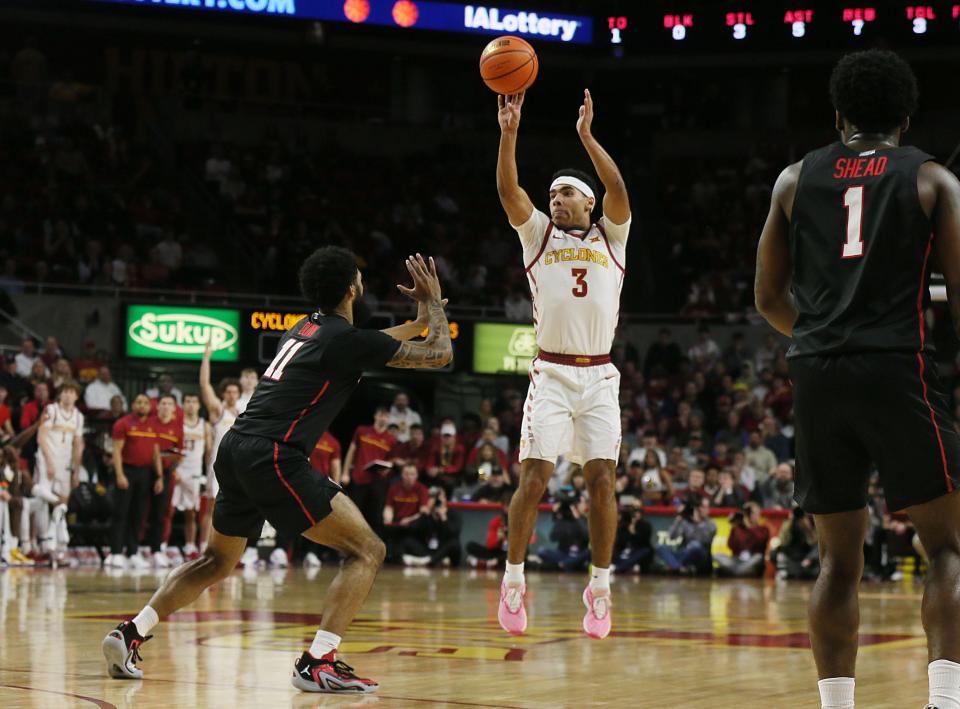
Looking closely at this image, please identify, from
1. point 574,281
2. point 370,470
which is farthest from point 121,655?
point 370,470

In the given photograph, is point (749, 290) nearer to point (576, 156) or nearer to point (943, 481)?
point (576, 156)

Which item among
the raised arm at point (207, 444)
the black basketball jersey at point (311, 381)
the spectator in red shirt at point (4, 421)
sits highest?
the black basketball jersey at point (311, 381)

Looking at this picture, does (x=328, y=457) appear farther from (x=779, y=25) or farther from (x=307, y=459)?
(x=779, y=25)

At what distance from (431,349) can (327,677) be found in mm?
1695

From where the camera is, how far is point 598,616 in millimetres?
8289

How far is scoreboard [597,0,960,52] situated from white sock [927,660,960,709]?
22.8 m

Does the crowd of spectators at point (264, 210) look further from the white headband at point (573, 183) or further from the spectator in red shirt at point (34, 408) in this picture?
the white headband at point (573, 183)

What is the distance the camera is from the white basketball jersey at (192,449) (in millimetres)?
17969

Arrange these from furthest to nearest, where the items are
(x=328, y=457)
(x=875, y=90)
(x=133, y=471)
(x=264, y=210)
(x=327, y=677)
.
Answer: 1. (x=264, y=210)
2. (x=328, y=457)
3. (x=133, y=471)
4. (x=327, y=677)
5. (x=875, y=90)

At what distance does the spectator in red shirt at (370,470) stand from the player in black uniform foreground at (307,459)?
38.5ft

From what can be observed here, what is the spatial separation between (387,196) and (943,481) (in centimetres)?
2562

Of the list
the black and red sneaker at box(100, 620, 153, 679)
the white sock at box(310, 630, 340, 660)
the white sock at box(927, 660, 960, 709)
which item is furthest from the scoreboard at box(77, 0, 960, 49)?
the white sock at box(927, 660, 960, 709)

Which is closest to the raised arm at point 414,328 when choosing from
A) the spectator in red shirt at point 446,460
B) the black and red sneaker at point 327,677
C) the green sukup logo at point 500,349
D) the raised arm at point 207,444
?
the black and red sneaker at point 327,677

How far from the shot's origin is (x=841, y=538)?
462 centimetres
